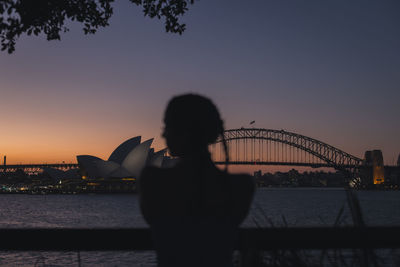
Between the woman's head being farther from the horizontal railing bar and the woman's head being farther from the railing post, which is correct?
the horizontal railing bar

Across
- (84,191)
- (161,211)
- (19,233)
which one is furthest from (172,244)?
(84,191)

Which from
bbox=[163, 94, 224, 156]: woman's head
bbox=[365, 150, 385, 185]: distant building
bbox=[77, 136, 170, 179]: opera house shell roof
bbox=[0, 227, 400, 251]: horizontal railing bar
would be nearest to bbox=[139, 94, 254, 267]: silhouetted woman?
bbox=[163, 94, 224, 156]: woman's head

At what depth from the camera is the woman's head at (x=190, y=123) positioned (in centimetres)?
153

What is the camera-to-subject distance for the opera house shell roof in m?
76.5

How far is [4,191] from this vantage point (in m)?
145

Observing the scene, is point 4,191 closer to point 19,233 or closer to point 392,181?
point 392,181

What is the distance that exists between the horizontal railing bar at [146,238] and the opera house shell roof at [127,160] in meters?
71.5

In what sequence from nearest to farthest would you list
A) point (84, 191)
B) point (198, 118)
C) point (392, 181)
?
1. point (198, 118)
2. point (84, 191)
3. point (392, 181)

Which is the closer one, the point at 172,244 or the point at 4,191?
the point at 172,244

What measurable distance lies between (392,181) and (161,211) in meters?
142

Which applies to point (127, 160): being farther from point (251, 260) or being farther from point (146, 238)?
point (251, 260)

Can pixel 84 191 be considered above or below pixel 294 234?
below

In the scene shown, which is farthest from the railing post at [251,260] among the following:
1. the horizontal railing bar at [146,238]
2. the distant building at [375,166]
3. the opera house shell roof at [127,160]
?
the distant building at [375,166]

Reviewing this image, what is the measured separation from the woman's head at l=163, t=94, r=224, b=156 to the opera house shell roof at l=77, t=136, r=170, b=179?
72.4 meters
